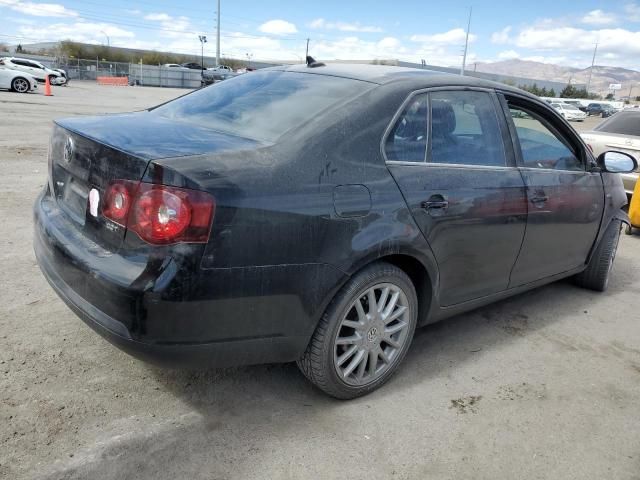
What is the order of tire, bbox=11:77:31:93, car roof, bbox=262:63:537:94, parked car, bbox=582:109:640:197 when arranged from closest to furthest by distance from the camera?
car roof, bbox=262:63:537:94 < parked car, bbox=582:109:640:197 < tire, bbox=11:77:31:93

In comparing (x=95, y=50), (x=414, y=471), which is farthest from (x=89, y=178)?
(x=95, y=50)

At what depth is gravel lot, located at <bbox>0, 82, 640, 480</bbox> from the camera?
2355mm

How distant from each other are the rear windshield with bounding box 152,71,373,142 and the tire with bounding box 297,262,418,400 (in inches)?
33.4

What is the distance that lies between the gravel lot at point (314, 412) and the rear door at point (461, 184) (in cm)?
53

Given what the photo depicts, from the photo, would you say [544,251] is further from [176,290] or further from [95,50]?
[95,50]

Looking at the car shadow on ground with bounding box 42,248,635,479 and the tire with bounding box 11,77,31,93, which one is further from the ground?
the tire with bounding box 11,77,31,93

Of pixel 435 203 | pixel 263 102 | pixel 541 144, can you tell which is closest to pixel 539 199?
pixel 541 144

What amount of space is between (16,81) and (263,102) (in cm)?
2494

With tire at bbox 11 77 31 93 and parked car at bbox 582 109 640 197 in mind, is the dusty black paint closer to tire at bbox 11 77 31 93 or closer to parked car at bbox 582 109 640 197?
parked car at bbox 582 109 640 197

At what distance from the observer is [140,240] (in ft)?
7.27

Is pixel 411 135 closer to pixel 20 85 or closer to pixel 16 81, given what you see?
pixel 16 81

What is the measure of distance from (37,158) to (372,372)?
741 cm

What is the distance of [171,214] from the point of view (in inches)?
84.7

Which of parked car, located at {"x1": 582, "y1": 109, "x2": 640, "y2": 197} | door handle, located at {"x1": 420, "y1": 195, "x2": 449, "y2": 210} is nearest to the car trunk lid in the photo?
door handle, located at {"x1": 420, "y1": 195, "x2": 449, "y2": 210}
